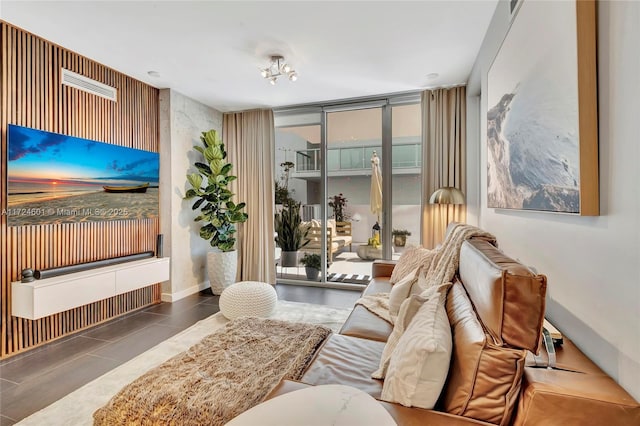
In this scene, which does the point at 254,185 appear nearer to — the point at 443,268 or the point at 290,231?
the point at 290,231

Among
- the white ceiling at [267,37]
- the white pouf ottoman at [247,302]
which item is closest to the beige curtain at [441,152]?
the white ceiling at [267,37]

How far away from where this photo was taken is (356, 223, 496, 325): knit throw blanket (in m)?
1.92

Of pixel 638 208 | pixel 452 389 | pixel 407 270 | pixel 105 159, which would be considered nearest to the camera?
pixel 638 208

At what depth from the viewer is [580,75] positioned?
1064 mm

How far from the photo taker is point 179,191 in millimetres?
4055

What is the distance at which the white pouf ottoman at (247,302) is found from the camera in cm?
306

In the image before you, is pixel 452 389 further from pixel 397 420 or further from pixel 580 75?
pixel 580 75

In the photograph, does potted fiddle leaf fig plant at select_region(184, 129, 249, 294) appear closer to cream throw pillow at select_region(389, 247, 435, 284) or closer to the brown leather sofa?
cream throw pillow at select_region(389, 247, 435, 284)

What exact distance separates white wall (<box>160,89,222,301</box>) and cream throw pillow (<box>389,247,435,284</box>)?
275 centimetres

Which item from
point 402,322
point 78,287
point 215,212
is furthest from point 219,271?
point 402,322

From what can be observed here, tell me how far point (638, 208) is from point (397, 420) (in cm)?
91

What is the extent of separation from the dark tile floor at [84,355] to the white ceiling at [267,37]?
2685 mm

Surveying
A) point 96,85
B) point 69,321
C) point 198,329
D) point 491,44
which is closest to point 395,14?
point 491,44

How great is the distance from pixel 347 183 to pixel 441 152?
1372 millimetres
